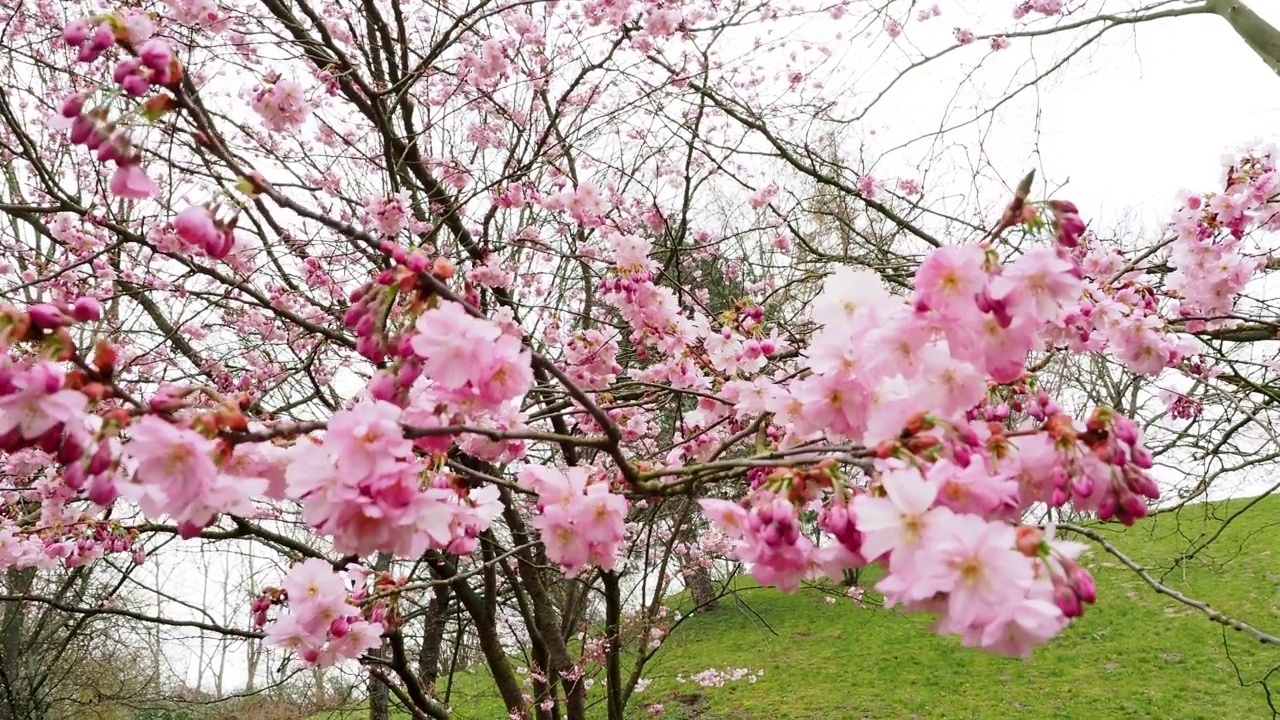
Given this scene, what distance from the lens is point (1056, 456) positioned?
37.5 inches

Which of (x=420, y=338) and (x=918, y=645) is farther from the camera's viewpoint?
(x=918, y=645)

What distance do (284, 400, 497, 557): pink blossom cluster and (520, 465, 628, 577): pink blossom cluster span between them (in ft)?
0.99

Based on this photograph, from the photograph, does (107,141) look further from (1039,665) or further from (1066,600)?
(1039,665)

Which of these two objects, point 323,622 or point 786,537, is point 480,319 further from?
point 323,622

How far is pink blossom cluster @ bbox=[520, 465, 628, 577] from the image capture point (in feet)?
4.45

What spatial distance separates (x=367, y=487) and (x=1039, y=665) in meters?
11.6

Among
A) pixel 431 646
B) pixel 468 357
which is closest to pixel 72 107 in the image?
pixel 468 357

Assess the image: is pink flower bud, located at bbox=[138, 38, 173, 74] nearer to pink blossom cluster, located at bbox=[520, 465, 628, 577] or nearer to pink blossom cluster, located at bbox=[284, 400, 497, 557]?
pink blossom cluster, located at bbox=[284, 400, 497, 557]

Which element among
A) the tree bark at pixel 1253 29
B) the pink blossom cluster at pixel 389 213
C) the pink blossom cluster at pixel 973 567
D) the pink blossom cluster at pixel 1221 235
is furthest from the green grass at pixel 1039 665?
the pink blossom cluster at pixel 973 567

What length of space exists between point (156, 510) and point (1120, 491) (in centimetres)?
128

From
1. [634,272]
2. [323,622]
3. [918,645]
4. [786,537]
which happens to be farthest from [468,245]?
[918,645]

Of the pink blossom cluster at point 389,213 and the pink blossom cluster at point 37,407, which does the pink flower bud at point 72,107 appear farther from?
the pink blossom cluster at point 389,213

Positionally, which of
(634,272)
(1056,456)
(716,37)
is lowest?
(1056,456)

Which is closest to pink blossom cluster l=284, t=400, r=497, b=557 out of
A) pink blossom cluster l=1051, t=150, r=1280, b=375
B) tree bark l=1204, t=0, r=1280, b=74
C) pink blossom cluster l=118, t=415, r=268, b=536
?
pink blossom cluster l=118, t=415, r=268, b=536
